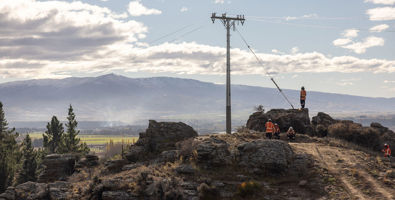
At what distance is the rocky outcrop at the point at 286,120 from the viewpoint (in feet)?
154

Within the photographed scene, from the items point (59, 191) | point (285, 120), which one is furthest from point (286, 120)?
point (59, 191)

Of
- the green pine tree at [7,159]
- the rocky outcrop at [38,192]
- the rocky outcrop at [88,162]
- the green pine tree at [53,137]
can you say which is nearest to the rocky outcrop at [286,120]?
the rocky outcrop at [88,162]

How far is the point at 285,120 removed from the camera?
47.1 meters

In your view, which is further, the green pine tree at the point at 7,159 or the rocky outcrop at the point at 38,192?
the green pine tree at the point at 7,159

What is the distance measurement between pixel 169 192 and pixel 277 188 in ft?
26.1

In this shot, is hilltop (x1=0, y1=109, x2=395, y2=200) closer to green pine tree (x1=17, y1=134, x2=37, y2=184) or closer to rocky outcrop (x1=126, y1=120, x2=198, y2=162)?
rocky outcrop (x1=126, y1=120, x2=198, y2=162)

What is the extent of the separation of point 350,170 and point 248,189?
30.2 ft

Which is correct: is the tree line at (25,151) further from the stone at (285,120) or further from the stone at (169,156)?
the stone at (169,156)

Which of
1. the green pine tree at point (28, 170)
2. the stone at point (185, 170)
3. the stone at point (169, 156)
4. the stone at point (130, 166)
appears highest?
the stone at point (169, 156)

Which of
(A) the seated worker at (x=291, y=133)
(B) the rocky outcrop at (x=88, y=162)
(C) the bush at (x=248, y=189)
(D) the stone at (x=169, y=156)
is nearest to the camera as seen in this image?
(C) the bush at (x=248, y=189)

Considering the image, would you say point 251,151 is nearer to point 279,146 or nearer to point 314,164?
point 279,146

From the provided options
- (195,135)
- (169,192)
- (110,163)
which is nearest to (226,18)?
(195,135)

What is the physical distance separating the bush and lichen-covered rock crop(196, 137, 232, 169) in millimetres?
3823

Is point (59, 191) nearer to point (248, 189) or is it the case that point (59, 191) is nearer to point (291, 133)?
point (248, 189)
